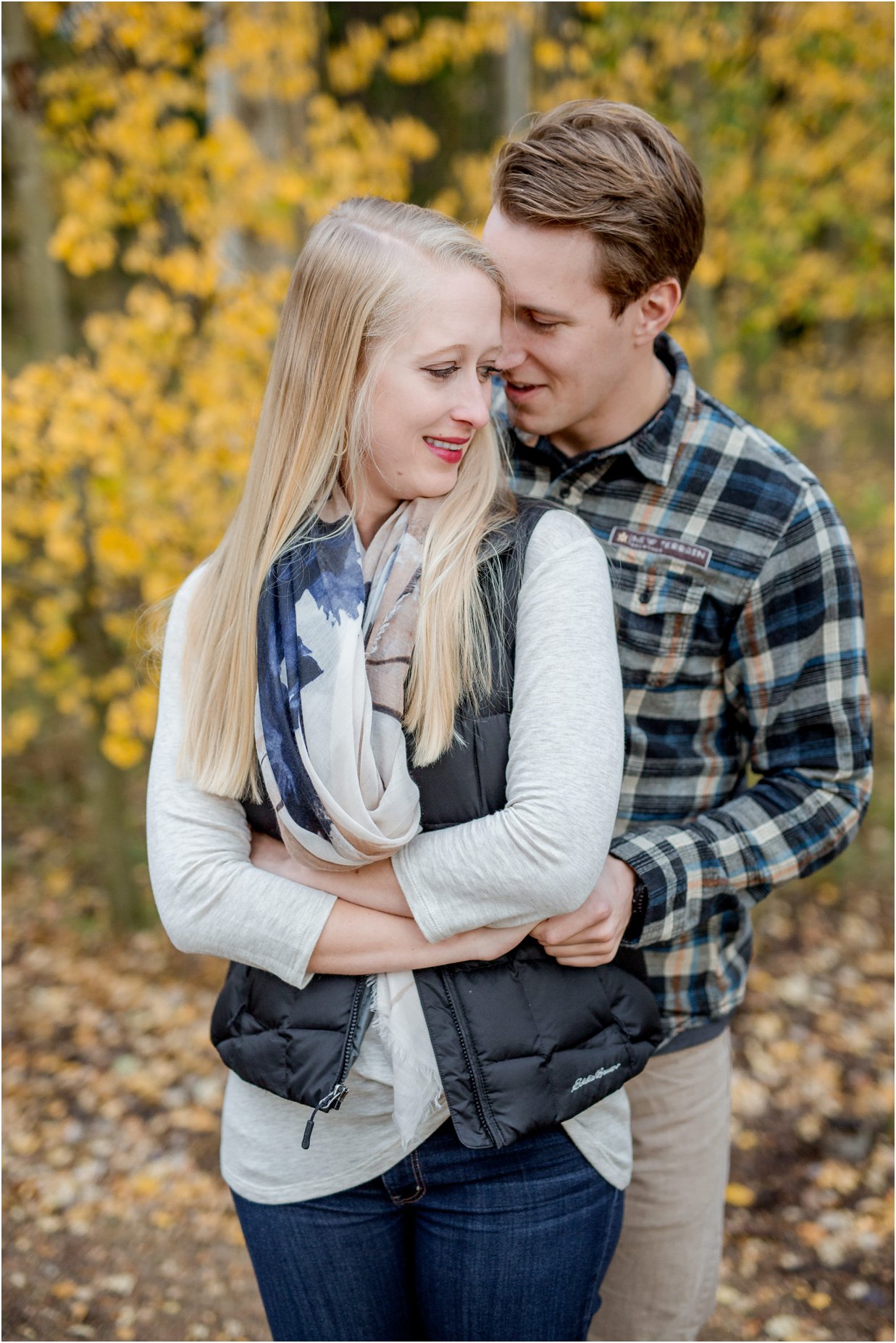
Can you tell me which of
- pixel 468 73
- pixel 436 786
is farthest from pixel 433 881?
pixel 468 73

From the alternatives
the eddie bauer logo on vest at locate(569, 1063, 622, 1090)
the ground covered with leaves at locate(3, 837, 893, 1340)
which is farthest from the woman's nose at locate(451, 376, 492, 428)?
the ground covered with leaves at locate(3, 837, 893, 1340)

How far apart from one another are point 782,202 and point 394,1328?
6464mm

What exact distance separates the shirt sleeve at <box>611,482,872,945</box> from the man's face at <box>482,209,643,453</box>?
385mm

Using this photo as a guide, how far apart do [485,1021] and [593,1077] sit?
0.18m

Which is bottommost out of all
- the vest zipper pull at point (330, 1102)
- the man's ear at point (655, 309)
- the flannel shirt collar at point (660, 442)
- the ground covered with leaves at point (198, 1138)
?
the ground covered with leaves at point (198, 1138)

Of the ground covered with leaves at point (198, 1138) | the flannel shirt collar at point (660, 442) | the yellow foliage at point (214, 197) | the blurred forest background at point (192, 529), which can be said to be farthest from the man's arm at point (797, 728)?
the yellow foliage at point (214, 197)

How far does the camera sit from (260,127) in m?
4.60

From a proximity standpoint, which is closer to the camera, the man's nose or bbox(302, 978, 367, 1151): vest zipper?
bbox(302, 978, 367, 1151): vest zipper

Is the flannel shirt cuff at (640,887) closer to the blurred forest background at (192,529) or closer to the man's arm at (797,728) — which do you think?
the man's arm at (797,728)

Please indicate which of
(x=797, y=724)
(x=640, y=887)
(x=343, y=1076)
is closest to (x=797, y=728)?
(x=797, y=724)

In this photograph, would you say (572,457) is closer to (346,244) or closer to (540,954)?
(346,244)

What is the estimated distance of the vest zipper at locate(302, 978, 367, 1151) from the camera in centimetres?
135

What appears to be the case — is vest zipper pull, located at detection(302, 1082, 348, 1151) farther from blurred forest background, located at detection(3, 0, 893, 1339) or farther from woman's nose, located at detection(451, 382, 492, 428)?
blurred forest background, located at detection(3, 0, 893, 1339)

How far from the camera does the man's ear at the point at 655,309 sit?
68.6 inches
